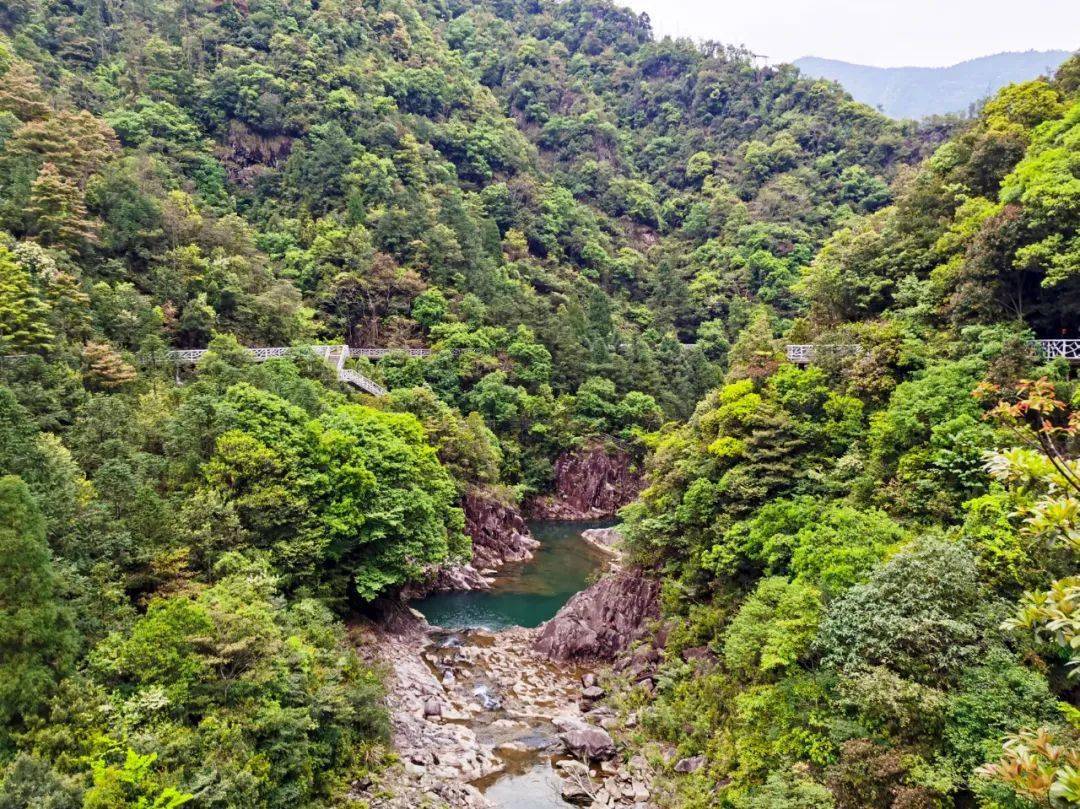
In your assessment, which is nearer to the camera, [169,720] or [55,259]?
[169,720]

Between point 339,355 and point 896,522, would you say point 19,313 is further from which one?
point 896,522

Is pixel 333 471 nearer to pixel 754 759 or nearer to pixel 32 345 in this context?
pixel 32 345

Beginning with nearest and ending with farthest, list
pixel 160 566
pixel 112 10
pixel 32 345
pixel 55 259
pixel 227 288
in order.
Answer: pixel 160 566
pixel 32 345
pixel 55 259
pixel 227 288
pixel 112 10

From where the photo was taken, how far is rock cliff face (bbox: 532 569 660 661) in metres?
28.5

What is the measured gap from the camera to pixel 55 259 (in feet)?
104

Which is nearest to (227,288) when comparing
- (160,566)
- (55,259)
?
(55,259)

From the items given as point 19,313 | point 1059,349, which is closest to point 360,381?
point 19,313

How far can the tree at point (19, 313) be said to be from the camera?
25.8 metres

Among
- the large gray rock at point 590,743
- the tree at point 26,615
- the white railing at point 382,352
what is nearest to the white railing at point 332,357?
the white railing at point 382,352

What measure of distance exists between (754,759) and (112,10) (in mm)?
89247

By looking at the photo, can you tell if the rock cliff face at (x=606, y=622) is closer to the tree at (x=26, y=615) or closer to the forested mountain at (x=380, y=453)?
the forested mountain at (x=380, y=453)

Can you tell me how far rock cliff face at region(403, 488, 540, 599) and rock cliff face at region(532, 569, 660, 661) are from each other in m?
10.5

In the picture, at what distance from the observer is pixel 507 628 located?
33.2 meters

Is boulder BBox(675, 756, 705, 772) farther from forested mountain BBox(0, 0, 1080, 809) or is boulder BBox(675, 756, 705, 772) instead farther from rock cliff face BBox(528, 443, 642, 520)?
rock cliff face BBox(528, 443, 642, 520)
